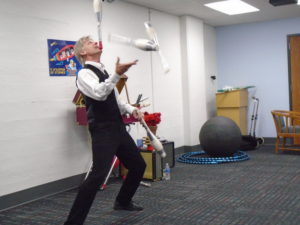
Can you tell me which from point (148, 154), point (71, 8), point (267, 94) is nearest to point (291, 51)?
point (267, 94)

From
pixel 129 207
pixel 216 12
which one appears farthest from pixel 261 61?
pixel 129 207

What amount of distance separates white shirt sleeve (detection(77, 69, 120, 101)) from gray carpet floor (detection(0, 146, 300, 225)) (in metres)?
1.20

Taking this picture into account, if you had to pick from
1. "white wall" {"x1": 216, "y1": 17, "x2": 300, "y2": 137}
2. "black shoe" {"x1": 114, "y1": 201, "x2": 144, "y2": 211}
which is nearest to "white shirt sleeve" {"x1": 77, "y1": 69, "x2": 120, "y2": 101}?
"black shoe" {"x1": 114, "y1": 201, "x2": 144, "y2": 211}

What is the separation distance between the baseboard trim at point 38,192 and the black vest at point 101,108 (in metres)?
1.58

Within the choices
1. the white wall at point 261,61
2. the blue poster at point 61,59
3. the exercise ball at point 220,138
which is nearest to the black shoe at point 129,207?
the blue poster at point 61,59

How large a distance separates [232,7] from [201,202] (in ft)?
13.8

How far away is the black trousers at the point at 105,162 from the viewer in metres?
3.04

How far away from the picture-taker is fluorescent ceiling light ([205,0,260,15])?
22.0ft

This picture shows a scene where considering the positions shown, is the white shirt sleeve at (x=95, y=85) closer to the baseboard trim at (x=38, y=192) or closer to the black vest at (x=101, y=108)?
the black vest at (x=101, y=108)

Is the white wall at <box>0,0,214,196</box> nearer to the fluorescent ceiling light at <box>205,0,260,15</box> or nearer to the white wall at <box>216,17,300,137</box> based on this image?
the fluorescent ceiling light at <box>205,0,260,15</box>

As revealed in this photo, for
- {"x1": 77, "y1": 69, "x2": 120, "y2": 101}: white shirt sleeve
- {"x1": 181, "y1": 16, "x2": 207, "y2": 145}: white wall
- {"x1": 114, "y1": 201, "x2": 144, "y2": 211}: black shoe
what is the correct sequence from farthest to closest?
{"x1": 181, "y1": 16, "x2": 207, "y2": 145}: white wall, {"x1": 114, "y1": 201, "x2": 144, "y2": 211}: black shoe, {"x1": 77, "y1": 69, "x2": 120, "y2": 101}: white shirt sleeve

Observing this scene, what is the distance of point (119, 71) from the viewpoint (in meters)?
2.96

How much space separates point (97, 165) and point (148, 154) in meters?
→ 2.23

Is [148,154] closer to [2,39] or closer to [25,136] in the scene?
[25,136]
